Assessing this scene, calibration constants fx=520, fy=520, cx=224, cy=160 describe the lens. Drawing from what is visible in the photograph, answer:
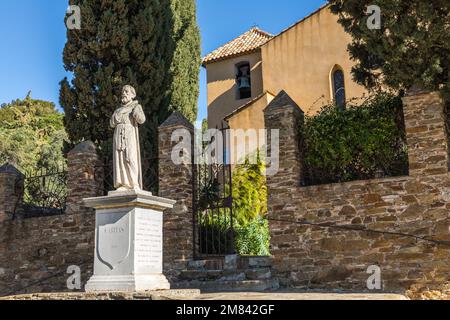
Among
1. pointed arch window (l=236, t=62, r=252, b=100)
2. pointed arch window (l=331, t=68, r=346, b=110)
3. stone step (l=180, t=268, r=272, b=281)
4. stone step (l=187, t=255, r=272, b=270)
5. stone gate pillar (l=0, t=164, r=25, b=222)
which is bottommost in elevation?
stone step (l=180, t=268, r=272, b=281)

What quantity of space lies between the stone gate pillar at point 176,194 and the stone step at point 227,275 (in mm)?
401

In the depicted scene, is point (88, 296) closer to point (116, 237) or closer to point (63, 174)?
point (116, 237)

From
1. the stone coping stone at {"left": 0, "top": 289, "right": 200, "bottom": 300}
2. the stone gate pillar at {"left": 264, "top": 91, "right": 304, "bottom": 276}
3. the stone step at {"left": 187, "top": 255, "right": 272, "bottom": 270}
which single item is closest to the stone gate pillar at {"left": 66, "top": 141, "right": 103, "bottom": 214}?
the stone step at {"left": 187, "top": 255, "right": 272, "bottom": 270}

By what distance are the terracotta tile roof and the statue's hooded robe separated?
1435cm

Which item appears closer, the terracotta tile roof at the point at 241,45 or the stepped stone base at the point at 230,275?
the stepped stone base at the point at 230,275

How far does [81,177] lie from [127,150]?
4.65 m

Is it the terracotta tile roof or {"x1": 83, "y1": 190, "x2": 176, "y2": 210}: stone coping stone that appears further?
the terracotta tile roof

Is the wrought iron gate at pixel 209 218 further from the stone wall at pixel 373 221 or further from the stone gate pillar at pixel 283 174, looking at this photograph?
the stone wall at pixel 373 221

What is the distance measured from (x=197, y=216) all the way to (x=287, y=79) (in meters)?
10.3

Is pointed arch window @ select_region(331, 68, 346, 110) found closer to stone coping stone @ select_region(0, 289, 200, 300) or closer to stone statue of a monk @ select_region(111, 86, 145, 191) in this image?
stone statue of a monk @ select_region(111, 86, 145, 191)

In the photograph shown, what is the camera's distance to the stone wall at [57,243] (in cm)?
1269

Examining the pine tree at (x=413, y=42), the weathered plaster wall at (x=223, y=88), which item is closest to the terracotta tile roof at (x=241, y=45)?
the weathered plaster wall at (x=223, y=88)

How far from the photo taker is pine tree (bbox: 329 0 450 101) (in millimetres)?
9242
